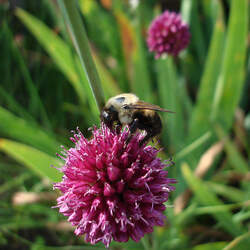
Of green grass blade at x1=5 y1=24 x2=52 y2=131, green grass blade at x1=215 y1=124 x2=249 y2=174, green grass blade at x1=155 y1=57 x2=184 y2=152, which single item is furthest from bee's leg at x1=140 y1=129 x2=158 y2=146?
green grass blade at x1=5 y1=24 x2=52 y2=131

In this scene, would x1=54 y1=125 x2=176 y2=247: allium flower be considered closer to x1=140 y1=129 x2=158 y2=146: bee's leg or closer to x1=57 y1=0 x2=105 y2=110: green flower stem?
x1=140 y1=129 x2=158 y2=146: bee's leg

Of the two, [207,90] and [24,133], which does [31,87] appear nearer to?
[24,133]

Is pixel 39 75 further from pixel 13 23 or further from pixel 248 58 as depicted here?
pixel 248 58

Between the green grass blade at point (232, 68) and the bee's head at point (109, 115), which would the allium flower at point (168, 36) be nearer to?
the green grass blade at point (232, 68)

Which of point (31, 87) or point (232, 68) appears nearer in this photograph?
point (232, 68)

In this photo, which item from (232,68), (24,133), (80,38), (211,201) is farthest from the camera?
(232,68)

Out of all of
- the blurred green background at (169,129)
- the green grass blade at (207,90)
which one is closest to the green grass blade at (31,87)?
the blurred green background at (169,129)

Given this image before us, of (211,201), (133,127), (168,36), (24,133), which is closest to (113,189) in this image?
(133,127)
